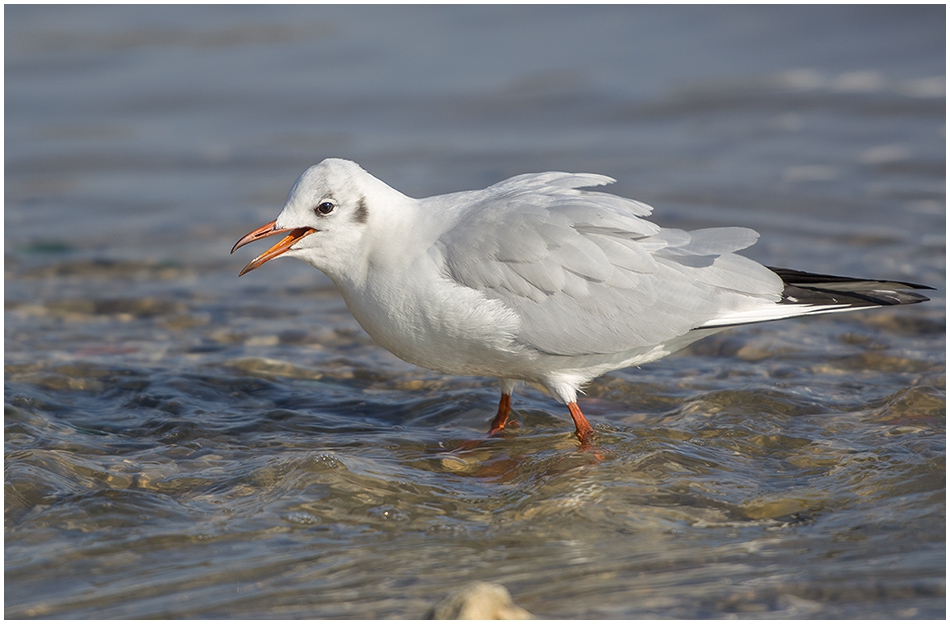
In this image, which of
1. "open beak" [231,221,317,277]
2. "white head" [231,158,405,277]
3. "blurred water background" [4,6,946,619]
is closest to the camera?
"blurred water background" [4,6,946,619]

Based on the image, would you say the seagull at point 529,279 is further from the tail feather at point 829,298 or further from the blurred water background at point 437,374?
the blurred water background at point 437,374

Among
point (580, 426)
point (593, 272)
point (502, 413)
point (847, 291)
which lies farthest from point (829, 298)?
point (502, 413)

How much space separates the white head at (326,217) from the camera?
17.7ft

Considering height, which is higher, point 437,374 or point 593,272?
point 593,272

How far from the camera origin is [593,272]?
210 inches

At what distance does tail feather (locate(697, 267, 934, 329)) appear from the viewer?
17.7 feet

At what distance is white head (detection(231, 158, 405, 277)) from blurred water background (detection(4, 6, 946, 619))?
1.05 meters

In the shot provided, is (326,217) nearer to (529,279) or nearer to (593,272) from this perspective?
(529,279)

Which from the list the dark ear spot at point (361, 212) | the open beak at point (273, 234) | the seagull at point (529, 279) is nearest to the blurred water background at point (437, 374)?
the seagull at point (529, 279)

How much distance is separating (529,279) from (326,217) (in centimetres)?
107

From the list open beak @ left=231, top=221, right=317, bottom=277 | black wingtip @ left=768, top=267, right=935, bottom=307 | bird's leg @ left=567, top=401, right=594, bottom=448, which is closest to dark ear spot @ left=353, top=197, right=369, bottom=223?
open beak @ left=231, top=221, right=317, bottom=277

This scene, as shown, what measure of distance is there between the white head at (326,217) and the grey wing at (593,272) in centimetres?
47

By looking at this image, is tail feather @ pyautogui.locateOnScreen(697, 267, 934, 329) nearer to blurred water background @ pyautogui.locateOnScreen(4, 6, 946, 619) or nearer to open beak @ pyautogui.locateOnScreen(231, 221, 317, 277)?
blurred water background @ pyautogui.locateOnScreen(4, 6, 946, 619)

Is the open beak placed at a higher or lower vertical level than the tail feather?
higher
